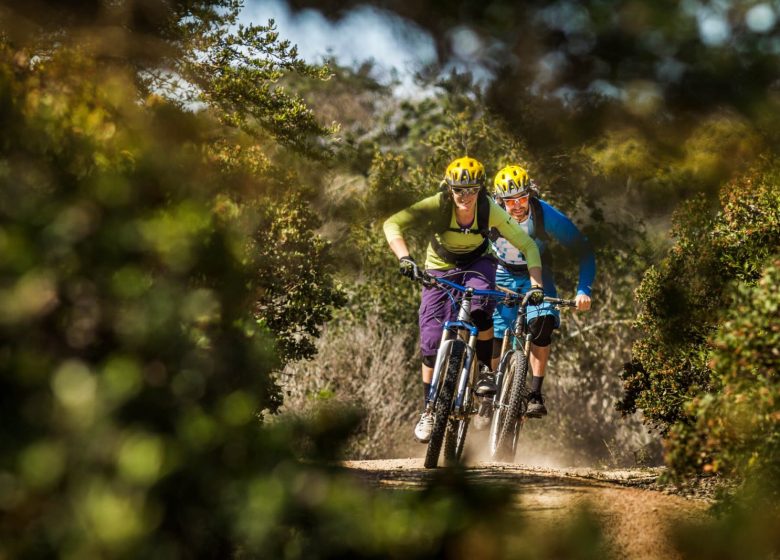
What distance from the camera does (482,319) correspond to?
6.06 m

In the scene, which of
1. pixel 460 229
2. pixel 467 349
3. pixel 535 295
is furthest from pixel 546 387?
pixel 467 349

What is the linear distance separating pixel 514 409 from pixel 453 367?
31.5 inches

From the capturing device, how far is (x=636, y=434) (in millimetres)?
14703

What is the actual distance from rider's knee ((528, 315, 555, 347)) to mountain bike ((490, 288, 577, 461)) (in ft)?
0.18

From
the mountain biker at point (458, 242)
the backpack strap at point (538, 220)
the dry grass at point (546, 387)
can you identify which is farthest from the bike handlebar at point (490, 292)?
the dry grass at point (546, 387)

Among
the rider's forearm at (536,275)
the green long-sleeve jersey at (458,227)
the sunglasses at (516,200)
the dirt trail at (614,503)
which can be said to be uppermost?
the sunglasses at (516,200)

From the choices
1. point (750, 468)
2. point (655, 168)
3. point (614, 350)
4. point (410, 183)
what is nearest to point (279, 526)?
point (750, 468)

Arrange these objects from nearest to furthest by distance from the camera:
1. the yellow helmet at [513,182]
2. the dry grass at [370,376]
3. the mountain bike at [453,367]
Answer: the mountain bike at [453,367] < the yellow helmet at [513,182] < the dry grass at [370,376]

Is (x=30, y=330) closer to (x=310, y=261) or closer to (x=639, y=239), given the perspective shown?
(x=310, y=261)

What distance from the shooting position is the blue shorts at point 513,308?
6438mm

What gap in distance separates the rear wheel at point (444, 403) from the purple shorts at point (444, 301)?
1.32ft

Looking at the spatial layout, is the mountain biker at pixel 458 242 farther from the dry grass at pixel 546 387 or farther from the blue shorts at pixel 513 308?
the dry grass at pixel 546 387

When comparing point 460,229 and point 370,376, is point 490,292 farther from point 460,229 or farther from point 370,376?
point 370,376

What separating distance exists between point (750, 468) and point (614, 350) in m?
9.85
